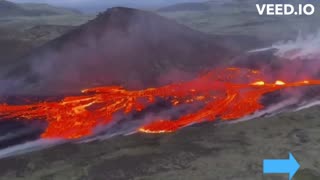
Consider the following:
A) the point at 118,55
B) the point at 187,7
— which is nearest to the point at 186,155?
the point at 118,55

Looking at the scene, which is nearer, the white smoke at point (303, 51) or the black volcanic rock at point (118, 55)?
the black volcanic rock at point (118, 55)

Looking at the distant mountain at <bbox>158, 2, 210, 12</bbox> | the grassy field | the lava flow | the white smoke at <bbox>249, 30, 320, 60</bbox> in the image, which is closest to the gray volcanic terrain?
the grassy field

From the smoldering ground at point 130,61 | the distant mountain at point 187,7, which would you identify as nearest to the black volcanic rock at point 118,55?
the smoldering ground at point 130,61

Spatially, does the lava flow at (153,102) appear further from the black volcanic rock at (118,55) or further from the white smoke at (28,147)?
the black volcanic rock at (118,55)

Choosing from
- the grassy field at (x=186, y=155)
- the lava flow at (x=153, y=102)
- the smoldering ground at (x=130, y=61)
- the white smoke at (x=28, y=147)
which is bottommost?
the grassy field at (x=186, y=155)

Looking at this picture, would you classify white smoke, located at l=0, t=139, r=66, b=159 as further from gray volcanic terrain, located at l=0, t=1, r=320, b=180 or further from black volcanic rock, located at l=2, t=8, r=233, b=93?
black volcanic rock, located at l=2, t=8, r=233, b=93

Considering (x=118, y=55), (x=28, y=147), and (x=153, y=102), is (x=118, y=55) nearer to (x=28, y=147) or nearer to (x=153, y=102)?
(x=153, y=102)

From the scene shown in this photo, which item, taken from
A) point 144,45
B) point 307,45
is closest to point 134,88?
point 144,45
